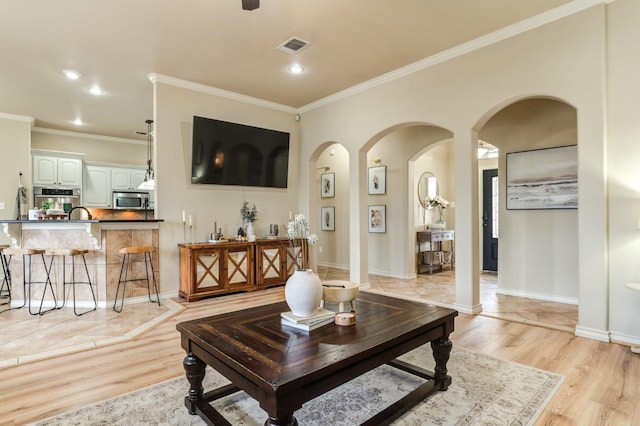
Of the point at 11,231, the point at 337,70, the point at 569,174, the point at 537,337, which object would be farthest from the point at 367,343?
the point at 11,231

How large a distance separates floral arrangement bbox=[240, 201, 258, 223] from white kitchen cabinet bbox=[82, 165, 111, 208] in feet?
13.5

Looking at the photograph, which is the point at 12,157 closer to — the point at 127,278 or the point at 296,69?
the point at 127,278

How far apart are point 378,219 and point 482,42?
11.8ft

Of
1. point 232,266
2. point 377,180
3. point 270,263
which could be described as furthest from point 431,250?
point 232,266

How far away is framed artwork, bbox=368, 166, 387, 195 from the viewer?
6.68m

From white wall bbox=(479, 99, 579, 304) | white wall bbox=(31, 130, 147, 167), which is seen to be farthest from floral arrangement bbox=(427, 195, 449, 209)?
white wall bbox=(31, 130, 147, 167)

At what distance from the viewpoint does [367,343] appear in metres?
1.80

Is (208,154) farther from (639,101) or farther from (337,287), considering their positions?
(639,101)

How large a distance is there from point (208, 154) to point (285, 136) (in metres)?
1.45

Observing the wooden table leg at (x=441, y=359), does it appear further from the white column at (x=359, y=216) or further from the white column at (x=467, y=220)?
the white column at (x=359, y=216)

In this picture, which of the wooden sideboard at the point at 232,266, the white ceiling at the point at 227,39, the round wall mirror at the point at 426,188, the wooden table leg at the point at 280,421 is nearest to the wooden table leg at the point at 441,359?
the wooden table leg at the point at 280,421

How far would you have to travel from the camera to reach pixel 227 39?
12.6 feet

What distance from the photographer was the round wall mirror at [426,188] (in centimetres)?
702

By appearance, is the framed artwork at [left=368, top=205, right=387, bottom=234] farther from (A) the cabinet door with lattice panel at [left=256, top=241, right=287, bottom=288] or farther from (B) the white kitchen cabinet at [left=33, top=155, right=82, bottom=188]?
(B) the white kitchen cabinet at [left=33, top=155, right=82, bottom=188]
